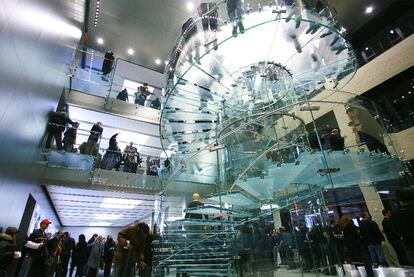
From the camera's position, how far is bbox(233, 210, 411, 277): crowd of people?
3971 mm

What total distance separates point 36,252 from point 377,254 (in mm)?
6416

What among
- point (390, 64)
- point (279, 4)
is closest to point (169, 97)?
point (279, 4)

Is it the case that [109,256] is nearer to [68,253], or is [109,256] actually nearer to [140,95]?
[68,253]

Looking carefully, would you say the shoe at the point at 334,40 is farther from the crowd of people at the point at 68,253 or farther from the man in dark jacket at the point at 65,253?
the man in dark jacket at the point at 65,253

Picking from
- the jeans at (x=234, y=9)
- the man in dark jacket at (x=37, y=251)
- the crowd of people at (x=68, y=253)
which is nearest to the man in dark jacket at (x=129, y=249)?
the crowd of people at (x=68, y=253)

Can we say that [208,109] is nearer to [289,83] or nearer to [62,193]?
[289,83]

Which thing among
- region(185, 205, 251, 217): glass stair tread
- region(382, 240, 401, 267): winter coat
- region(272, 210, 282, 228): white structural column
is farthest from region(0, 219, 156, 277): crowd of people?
region(382, 240, 401, 267): winter coat

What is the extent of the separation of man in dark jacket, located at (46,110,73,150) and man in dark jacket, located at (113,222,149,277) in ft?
13.3

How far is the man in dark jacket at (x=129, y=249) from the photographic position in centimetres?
329

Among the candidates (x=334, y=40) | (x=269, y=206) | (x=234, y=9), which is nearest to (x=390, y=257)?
(x=269, y=206)

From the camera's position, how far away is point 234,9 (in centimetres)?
342

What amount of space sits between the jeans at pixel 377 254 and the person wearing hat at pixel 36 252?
241 inches

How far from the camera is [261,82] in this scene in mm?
5297

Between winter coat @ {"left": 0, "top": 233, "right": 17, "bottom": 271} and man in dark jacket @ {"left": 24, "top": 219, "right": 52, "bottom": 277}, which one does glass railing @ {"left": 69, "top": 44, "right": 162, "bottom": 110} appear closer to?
A: man in dark jacket @ {"left": 24, "top": 219, "right": 52, "bottom": 277}
